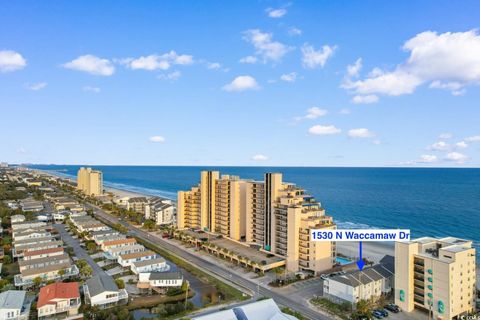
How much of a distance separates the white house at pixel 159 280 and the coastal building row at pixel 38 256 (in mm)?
10759

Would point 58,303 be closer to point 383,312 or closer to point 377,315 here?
point 377,315

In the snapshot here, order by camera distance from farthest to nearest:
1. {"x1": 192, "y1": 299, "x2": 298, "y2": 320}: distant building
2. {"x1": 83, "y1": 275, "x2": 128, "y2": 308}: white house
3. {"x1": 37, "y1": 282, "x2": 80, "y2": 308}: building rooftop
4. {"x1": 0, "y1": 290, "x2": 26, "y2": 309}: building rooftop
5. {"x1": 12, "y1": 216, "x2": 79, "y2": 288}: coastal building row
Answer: {"x1": 12, "y1": 216, "x2": 79, "y2": 288}: coastal building row
{"x1": 83, "y1": 275, "x2": 128, "y2": 308}: white house
{"x1": 37, "y1": 282, "x2": 80, "y2": 308}: building rooftop
{"x1": 0, "y1": 290, "x2": 26, "y2": 309}: building rooftop
{"x1": 192, "y1": 299, "x2": 298, "y2": 320}: distant building

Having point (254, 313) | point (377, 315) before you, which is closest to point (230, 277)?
point (254, 313)

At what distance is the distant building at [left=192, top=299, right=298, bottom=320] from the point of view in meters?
29.9

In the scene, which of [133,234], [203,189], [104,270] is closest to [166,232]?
[133,234]

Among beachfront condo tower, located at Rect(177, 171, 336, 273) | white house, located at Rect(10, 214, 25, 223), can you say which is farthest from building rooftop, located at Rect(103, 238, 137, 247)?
white house, located at Rect(10, 214, 25, 223)

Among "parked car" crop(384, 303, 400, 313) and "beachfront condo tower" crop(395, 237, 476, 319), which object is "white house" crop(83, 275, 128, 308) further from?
"beachfront condo tower" crop(395, 237, 476, 319)

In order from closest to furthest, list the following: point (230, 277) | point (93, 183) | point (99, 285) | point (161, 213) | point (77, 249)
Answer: point (99, 285) → point (230, 277) → point (77, 249) → point (161, 213) → point (93, 183)

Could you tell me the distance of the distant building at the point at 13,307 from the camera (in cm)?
3334

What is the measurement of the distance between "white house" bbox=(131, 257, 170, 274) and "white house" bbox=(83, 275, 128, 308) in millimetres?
6324

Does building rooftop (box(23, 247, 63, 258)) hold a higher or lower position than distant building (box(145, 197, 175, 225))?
lower

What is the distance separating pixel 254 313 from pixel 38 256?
4008 centimetres

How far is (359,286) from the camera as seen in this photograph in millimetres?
36188

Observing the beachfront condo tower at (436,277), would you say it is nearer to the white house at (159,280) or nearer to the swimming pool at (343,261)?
the swimming pool at (343,261)
